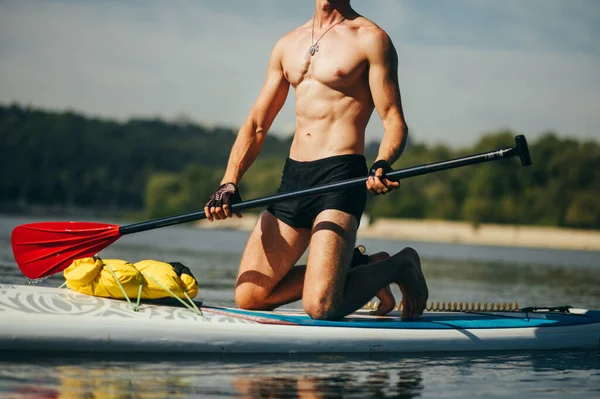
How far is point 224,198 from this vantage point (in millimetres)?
7992

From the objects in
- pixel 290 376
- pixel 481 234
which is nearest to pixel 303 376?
pixel 290 376

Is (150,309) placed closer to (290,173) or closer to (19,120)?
(290,173)

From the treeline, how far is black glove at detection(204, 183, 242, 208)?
70258mm

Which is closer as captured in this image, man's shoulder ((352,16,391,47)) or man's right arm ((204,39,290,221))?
man's shoulder ((352,16,391,47))

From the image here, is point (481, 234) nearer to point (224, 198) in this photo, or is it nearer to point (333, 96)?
point (333, 96)

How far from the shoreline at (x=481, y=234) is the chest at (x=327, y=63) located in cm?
7839

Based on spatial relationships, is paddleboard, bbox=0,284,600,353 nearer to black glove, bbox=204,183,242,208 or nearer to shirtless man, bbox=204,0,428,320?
shirtless man, bbox=204,0,428,320

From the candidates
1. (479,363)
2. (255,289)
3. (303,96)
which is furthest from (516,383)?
(303,96)

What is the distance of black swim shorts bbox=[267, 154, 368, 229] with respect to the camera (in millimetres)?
7965

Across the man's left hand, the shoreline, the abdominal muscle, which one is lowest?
→ the man's left hand

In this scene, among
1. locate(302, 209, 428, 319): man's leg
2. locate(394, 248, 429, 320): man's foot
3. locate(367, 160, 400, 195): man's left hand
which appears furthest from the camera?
locate(394, 248, 429, 320): man's foot

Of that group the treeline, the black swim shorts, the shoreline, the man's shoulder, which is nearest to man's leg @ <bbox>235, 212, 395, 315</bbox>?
the black swim shorts

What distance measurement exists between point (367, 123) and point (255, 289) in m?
1.65

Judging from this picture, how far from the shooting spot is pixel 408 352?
26.4ft
